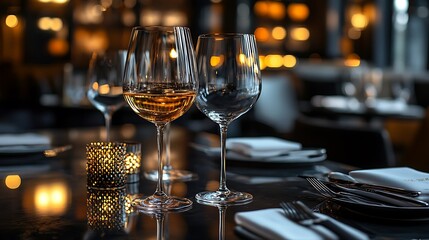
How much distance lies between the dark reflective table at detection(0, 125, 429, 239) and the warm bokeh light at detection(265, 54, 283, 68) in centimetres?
1054

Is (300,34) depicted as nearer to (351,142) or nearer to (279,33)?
(279,33)

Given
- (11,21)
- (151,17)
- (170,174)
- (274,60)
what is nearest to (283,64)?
(274,60)

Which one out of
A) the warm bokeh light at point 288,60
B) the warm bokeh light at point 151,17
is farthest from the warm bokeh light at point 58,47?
the warm bokeh light at point 288,60

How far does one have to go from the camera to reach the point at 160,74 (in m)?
0.90

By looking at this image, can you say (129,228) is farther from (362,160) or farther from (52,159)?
(362,160)

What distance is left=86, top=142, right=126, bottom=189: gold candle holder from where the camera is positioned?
0.98 meters

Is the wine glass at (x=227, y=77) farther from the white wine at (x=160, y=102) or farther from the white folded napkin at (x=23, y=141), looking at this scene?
the white folded napkin at (x=23, y=141)

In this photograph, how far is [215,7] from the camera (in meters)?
10.9

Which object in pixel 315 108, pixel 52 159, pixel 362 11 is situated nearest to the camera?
pixel 52 159

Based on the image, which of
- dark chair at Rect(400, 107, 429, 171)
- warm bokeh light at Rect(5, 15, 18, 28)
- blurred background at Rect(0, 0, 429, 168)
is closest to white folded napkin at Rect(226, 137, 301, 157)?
dark chair at Rect(400, 107, 429, 171)

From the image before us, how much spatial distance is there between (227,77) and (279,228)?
314mm

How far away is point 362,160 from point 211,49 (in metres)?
1.42

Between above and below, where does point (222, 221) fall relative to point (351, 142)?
above

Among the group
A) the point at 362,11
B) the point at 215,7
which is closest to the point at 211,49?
the point at 215,7
